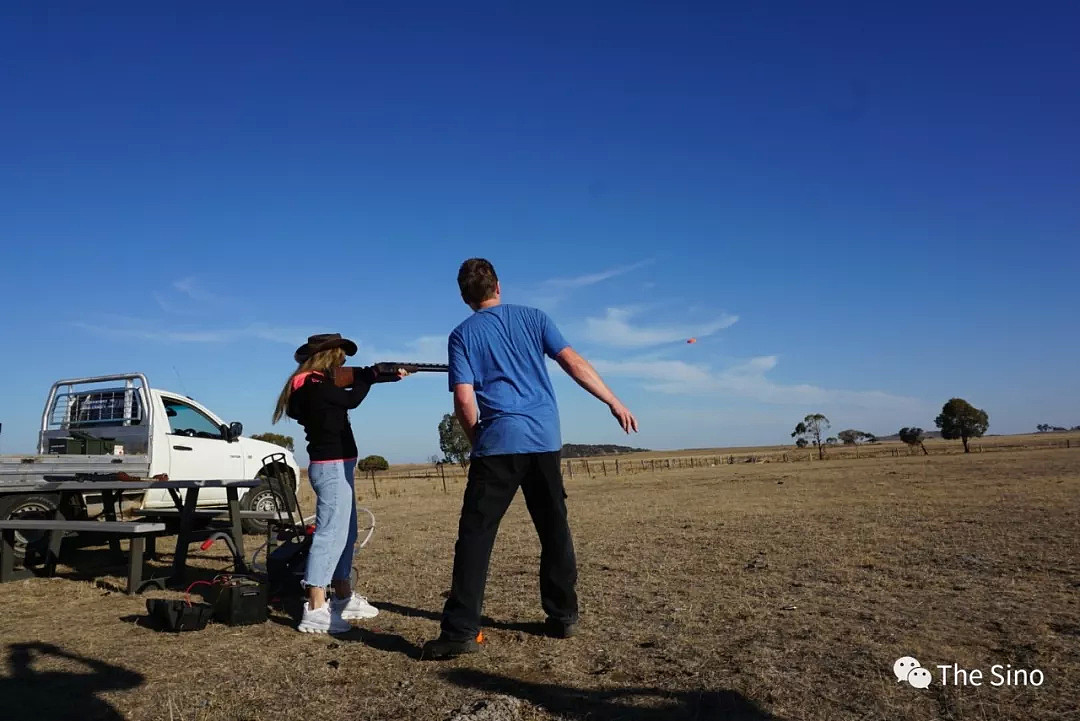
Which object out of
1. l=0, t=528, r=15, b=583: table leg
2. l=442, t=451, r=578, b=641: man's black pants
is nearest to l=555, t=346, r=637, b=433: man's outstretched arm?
l=442, t=451, r=578, b=641: man's black pants

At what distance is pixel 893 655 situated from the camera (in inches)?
151

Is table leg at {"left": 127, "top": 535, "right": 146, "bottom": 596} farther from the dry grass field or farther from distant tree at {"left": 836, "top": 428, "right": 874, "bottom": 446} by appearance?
distant tree at {"left": 836, "top": 428, "right": 874, "bottom": 446}

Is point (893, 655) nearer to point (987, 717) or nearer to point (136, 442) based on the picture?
point (987, 717)

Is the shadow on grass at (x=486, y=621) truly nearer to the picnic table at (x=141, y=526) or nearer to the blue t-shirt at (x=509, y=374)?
the blue t-shirt at (x=509, y=374)

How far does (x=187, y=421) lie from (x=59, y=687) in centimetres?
847

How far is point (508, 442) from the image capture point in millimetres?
4266

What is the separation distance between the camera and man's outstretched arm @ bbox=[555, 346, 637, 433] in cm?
443

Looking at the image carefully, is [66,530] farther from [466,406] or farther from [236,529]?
[466,406]

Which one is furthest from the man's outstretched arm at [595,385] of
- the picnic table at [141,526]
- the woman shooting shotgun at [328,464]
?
the picnic table at [141,526]

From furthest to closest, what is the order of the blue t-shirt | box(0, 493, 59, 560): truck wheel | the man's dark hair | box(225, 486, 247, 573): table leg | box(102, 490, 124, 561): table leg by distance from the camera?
box(102, 490, 124, 561): table leg → box(0, 493, 59, 560): truck wheel → box(225, 486, 247, 573): table leg → the man's dark hair → the blue t-shirt

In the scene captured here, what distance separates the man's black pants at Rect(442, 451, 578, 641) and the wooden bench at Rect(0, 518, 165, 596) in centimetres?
351

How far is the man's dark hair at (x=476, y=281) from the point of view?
4.72m

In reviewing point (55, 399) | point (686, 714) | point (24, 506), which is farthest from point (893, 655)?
point (55, 399)

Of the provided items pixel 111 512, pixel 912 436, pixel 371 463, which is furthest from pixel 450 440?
pixel 111 512
